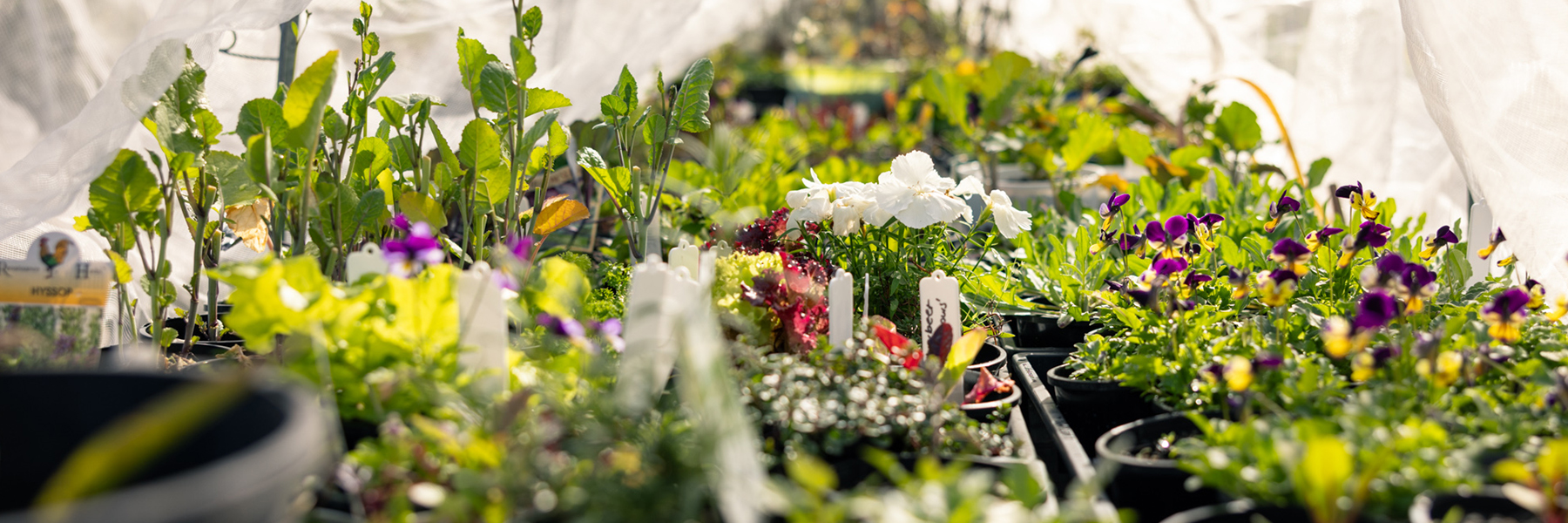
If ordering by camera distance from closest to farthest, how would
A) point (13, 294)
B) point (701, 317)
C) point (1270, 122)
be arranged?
point (701, 317)
point (13, 294)
point (1270, 122)

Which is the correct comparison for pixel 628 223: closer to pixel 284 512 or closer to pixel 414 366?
pixel 414 366

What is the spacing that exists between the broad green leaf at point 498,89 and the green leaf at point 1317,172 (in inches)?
60.3

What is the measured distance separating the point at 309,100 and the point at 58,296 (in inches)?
12.7

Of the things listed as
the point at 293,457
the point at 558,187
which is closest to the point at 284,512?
the point at 293,457

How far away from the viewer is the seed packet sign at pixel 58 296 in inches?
37.4

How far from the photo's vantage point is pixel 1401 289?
0.90m

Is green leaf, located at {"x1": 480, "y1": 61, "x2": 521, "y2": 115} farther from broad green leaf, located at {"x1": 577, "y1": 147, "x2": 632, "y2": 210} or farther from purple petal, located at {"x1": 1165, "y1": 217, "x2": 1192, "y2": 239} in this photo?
purple petal, located at {"x1": 1165, "y1": 217, "x2": 1192, "y2": 239}

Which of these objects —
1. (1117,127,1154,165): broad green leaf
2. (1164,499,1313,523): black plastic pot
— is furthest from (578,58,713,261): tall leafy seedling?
(1117,127,1154,165): broad green leaf

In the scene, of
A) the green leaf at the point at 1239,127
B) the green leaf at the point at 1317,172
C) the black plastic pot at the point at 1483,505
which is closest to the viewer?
the black plastic pot at the point at 1483,505

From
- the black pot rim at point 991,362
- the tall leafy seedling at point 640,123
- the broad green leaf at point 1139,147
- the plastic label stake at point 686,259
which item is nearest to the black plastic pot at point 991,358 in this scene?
the black pot rim at point 991,362

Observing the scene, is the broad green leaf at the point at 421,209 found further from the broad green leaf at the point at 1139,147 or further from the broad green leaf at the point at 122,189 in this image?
the broad green leaf at the point at 1139,147

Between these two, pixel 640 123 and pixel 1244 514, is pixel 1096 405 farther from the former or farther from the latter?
pixel 640 123

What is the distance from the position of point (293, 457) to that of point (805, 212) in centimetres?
85

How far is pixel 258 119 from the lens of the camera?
1049 millimetres
